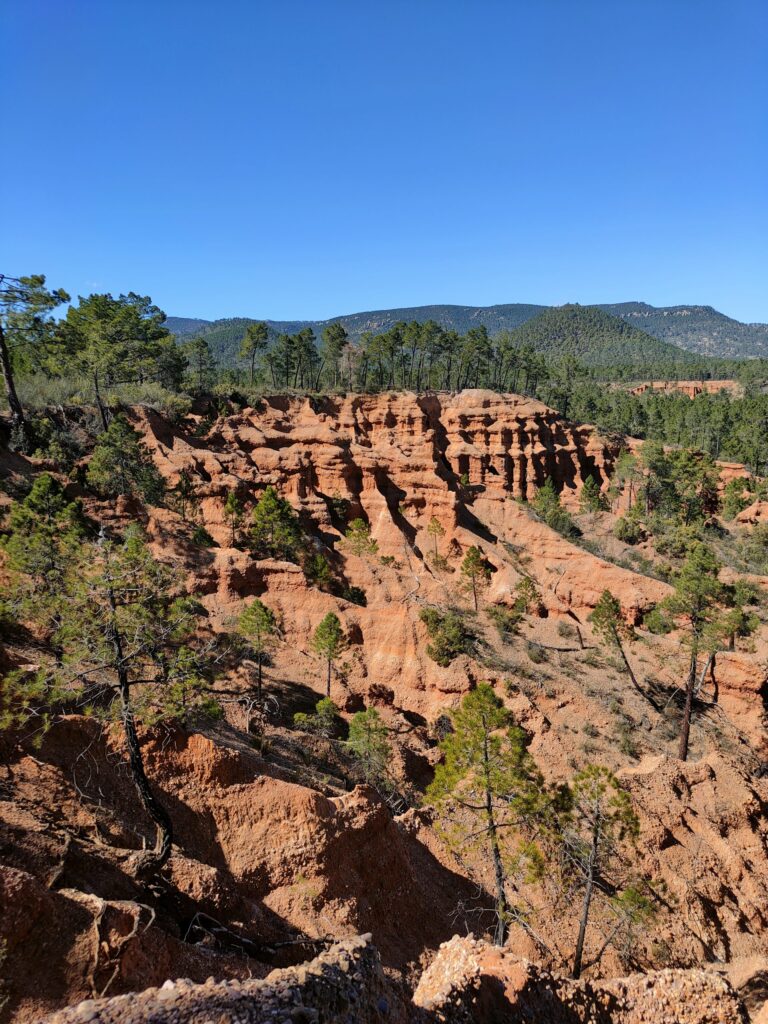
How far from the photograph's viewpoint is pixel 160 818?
10.5 meters

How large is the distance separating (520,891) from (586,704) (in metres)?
12.7

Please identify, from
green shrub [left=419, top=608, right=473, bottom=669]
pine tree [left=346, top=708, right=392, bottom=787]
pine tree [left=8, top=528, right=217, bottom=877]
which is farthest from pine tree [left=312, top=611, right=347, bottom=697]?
pine tree [left=8, top=528, right=217, bottom=877]

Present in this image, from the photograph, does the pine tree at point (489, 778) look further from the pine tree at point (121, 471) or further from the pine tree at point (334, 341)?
the pine tree at point (334, 341)

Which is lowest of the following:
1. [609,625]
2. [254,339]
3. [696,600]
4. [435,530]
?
[609,625]

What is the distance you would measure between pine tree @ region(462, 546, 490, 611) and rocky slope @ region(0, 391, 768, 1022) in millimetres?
1174

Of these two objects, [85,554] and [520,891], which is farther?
[520,891]

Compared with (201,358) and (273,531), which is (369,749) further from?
(201,358)

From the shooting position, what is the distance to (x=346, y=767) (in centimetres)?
2284

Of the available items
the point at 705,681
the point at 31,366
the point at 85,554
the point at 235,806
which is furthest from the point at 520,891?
the point at 31,366

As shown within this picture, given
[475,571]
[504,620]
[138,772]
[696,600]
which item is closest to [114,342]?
[475,571]

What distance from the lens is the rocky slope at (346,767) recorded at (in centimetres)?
908

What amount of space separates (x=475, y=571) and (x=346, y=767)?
66.5ft

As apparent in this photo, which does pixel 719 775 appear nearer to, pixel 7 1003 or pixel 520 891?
pixel 520 891

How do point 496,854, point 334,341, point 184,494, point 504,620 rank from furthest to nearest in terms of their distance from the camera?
point 334,341, point 184,494, point 504,620, point 496,854
